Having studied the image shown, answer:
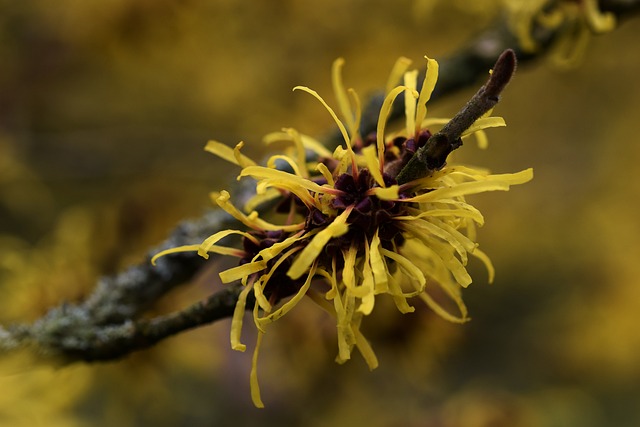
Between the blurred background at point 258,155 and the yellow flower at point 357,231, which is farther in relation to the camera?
the blurred background at point 258,155

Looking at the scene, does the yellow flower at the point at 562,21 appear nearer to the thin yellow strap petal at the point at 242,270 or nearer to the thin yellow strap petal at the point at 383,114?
the thin yellow strap petal at the point at 383,114

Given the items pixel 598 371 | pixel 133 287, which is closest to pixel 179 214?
pixel 133 287

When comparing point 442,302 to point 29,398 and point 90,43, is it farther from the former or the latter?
point 90,43

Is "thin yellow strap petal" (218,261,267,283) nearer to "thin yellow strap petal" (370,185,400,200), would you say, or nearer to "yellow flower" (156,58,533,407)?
"yellow flower" (156,58,533,407)

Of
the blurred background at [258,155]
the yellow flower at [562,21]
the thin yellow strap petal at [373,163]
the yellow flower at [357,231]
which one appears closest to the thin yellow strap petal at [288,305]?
the yellow flower at [357,231]

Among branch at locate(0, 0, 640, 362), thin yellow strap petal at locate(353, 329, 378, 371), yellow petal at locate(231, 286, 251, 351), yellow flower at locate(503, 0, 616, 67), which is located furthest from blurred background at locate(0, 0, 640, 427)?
thin yellow strap petal at locate(353, 329, 378, 371)

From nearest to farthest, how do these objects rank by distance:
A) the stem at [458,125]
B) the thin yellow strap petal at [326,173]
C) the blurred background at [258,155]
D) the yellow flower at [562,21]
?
the stem at [458,125] → the thin yellow strap petal at [326,173] → the yellow flower at [562,21] → the blurred background at [258,155]
